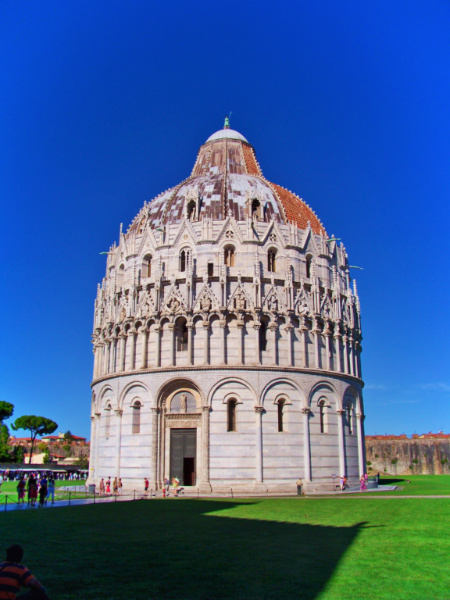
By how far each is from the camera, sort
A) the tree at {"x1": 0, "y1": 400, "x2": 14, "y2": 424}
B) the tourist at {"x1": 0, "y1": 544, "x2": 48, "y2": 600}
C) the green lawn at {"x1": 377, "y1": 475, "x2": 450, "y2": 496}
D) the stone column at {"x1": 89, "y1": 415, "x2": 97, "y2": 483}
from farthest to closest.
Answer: the tree at {"x1": 0, "y1": 400, "x2": 14, "y2": 424}
the stone column at {"x1": 89, "y1": 415, "x2": 97, "y2": 483}
the green lawn at {"x1": 377, "y1": 475, "x2": 450, "y2": 496}
the tourist at {"x1": 0, "y1": 544, "x2": 48, "y2": 600}

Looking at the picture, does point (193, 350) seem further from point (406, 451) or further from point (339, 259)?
point (406, 451)

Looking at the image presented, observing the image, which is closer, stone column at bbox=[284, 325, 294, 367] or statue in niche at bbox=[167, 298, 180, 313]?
stone column at bbox=[284, 325, 294, 367]

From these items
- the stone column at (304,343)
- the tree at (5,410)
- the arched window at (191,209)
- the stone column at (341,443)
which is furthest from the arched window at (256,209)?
the tree at (5,410)

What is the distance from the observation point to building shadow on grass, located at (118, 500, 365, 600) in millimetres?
11812

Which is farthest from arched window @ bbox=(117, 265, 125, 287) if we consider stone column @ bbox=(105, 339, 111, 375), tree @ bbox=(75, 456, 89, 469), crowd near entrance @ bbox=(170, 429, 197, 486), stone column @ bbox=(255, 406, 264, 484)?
tree @ bbox=(75, 456, 89, 469)

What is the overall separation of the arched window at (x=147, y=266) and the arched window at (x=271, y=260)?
1030 cm

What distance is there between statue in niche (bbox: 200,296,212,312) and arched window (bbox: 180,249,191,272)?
398 centimetres

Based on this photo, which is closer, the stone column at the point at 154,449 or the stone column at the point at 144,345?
the stone column at the point at 154,449

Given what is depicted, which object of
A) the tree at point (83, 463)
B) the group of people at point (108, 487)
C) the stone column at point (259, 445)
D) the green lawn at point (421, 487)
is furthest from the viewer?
the tree at point (83, 463)

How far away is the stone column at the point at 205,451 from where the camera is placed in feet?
131

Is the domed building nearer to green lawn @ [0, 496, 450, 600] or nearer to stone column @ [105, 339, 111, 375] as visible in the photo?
stone column @ [105, 339, 111, 375]

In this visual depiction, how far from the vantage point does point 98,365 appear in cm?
5119

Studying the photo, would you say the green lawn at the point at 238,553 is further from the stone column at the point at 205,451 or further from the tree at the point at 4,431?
the tree at the point at 4,431

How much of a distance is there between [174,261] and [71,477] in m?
41.9
